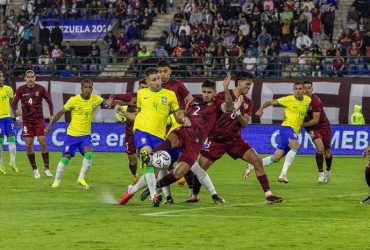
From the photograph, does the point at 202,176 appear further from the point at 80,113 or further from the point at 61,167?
the point at 80,113

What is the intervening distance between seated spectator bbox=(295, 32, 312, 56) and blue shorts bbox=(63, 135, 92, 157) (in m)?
20.6

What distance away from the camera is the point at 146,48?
4703 cm

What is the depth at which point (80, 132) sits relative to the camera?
23.8 m

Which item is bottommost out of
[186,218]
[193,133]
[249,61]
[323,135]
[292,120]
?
[249,61]

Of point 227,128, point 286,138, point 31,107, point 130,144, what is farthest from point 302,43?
point 227,128

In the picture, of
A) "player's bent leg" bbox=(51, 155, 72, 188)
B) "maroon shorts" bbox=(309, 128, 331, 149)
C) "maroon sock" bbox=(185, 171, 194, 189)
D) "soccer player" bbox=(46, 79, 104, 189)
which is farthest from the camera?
"maroon shorts" bbox=(309, 128, 331, 149)

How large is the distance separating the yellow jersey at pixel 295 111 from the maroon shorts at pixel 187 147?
746 cm

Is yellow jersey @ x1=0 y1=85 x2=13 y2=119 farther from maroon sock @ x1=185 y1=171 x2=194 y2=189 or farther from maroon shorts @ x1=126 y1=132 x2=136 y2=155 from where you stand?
maroon sock @ x1=185 y1=171 x2=194 y2=189

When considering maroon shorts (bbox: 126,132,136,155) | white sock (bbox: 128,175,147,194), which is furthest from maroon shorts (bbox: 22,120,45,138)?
white sock (bbox: 128,175,147,194)

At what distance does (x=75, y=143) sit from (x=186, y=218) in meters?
7.09

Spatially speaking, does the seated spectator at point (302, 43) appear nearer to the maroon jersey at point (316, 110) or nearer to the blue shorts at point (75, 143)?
the maroon jersey at point (316, 110)

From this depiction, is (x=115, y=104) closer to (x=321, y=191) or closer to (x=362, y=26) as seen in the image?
(x=321, y=191)

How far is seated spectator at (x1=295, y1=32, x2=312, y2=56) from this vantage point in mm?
43031

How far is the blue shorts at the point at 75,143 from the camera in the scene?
77.5 ft
